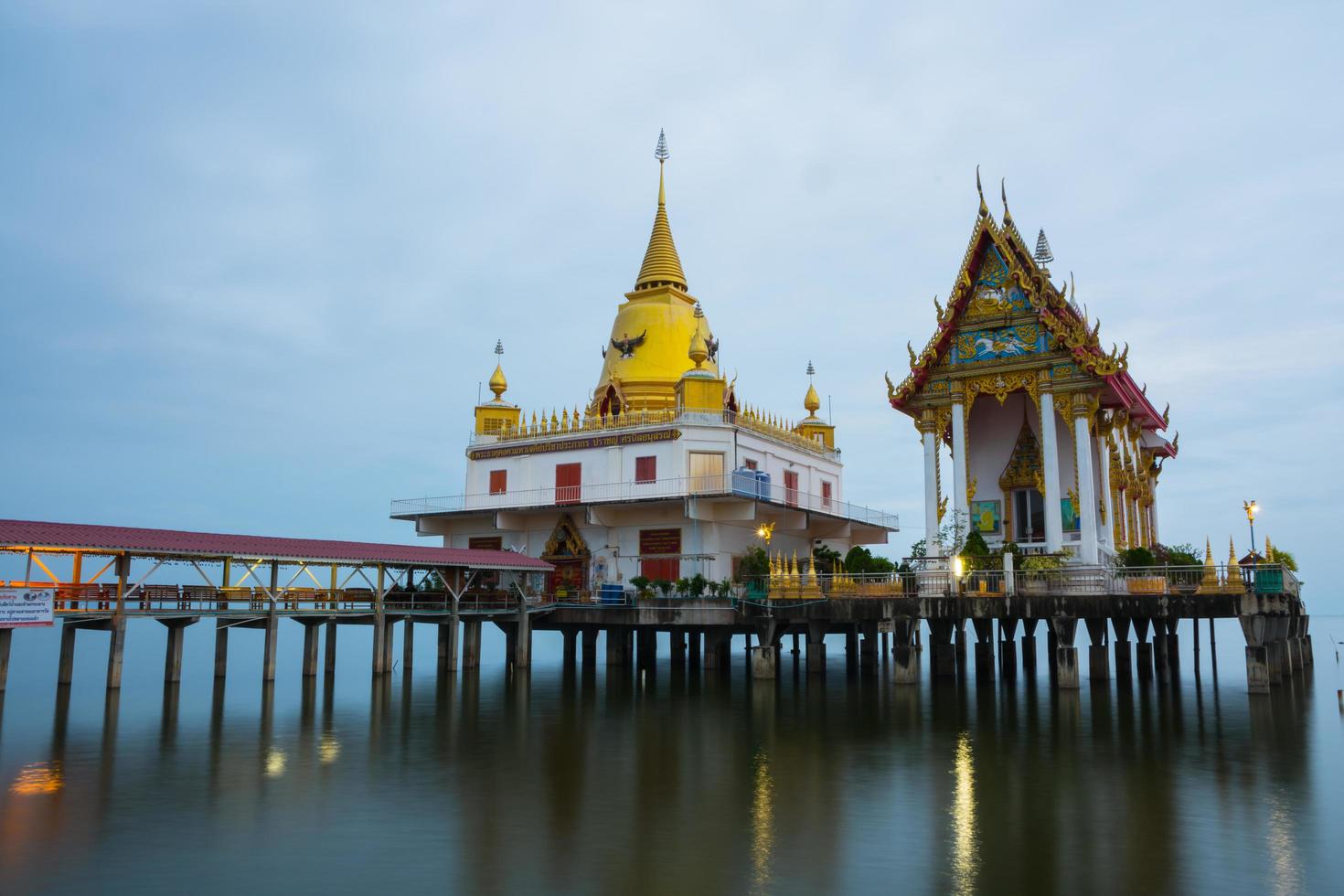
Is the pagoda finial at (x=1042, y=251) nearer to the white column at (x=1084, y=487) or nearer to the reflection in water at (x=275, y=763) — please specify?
the white column at (x=1084, y=487)

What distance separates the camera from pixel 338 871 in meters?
12.0

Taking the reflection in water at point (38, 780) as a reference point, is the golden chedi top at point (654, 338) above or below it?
above

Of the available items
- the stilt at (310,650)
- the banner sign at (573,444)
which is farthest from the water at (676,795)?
the banner sign at (573,444)

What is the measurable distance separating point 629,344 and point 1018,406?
771 inches

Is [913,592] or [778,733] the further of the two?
[913,592]

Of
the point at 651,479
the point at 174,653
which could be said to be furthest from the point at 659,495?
the point at 174,653

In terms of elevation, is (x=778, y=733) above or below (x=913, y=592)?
below

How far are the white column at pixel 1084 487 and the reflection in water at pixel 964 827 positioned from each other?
40.8ft

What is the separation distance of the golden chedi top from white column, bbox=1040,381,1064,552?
1673 centimetres

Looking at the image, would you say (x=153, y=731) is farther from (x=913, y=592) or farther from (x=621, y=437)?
(x=621, y=437)

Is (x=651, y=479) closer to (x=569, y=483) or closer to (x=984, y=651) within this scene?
(x=569, y=483)

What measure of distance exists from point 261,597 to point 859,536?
28.7 meters

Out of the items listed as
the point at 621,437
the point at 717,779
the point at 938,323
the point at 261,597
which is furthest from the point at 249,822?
the point at 621,437

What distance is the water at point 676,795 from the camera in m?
12.0
